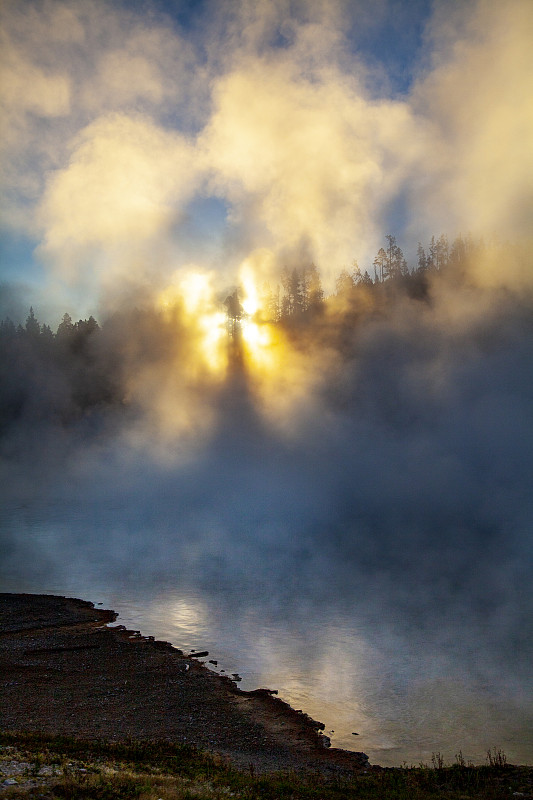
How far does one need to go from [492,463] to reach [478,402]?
15.9m

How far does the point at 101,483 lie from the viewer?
89.5 metres

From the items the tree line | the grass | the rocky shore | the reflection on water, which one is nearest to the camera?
the grass

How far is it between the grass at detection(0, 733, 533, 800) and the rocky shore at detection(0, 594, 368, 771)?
1.16 meters

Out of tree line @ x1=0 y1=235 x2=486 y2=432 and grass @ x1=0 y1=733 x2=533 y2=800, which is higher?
tree line @ x1=0 y1=235 x2=486 y2=432

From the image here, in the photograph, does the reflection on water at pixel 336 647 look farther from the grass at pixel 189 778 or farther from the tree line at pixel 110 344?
the tree line at pixel 110 344

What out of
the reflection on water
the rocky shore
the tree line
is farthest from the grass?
the tree line

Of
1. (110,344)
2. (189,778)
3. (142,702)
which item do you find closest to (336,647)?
(142,702)

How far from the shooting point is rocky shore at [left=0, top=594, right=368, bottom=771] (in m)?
13.5

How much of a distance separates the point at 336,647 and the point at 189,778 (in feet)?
40.4

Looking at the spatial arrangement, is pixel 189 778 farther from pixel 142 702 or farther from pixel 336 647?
pixel 336 647

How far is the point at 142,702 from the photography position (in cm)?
1600

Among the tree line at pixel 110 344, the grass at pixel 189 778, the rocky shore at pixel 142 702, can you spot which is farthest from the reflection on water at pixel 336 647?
the tree line at pixel 110 344

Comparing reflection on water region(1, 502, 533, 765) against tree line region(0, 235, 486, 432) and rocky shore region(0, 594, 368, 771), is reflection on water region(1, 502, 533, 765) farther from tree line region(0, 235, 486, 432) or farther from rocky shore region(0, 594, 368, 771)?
tree line region(0, 235, 486, 432)

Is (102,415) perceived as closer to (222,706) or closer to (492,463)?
(492,463)
